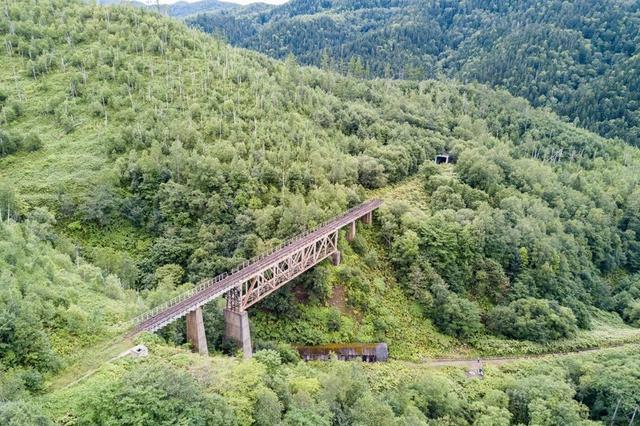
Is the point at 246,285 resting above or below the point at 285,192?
below

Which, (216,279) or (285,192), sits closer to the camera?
(216,279)

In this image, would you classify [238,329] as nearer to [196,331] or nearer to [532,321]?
[196,331]

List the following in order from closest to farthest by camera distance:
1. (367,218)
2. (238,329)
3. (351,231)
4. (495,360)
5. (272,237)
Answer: (238,329) → (272,237) → (495,360) → (351,231) → (367,218)

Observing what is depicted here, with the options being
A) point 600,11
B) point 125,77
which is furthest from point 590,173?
point 600,11

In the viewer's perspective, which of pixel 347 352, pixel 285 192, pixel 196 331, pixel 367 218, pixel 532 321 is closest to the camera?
pixel 196 331

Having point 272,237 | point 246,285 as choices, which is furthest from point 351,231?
point 246,285

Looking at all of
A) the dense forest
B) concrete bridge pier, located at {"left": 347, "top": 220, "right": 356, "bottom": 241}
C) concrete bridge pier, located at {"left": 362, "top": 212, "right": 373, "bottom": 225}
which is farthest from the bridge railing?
concrete bridge pier, located at {"left": 347, "top": 220, "right": 356, "bottom": 241}

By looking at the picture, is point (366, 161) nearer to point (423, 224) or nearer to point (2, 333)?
point (423, 224)
